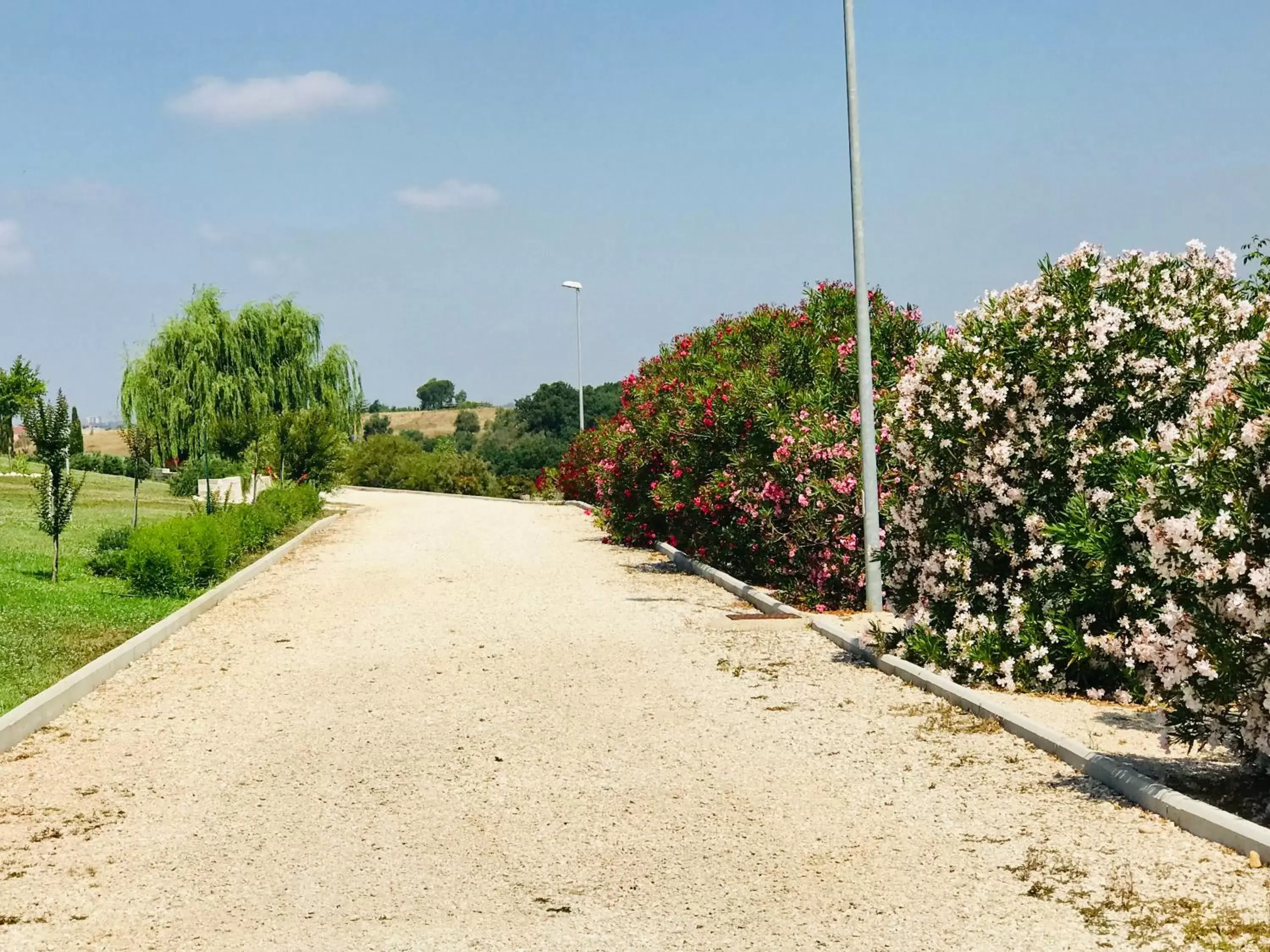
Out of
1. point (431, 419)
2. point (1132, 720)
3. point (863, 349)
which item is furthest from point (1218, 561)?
point (431, 419)

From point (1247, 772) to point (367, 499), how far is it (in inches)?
1647

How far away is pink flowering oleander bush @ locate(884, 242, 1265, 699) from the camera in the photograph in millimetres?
9898

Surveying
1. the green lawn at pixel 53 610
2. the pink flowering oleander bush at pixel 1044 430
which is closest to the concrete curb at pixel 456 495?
the green lawn at pixel 53 610

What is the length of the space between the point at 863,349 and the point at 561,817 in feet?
27.6

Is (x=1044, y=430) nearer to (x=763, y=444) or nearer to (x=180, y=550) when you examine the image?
(x=763, y=444)

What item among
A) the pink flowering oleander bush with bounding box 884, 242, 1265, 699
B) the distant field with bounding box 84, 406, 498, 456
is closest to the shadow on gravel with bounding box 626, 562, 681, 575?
the pink flowering oleander bush with bounding box 884, 242, 1265, 699

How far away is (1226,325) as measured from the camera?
989cm

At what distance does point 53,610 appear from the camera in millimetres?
14930

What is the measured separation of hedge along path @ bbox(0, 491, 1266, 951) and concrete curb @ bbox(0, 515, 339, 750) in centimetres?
16

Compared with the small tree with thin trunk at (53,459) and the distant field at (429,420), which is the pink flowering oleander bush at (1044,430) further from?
the distant field at (429,420)

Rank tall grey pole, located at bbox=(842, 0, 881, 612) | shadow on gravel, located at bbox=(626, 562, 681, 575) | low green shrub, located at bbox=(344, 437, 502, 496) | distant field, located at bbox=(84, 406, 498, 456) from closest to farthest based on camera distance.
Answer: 1. tall grey pole, located at bbox=(842, 0, 881, 612)
2. shadow on gravel, located at bbox=(626, 562, 681, 575)
3. low green shrub, located at bbox=(344, 437, 502, 496)
4. distant field, located at bbox=(84, 406, 498, 456)

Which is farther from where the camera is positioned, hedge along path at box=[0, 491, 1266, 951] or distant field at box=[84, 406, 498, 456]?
distant field at box=[84, 406, 498, 456]

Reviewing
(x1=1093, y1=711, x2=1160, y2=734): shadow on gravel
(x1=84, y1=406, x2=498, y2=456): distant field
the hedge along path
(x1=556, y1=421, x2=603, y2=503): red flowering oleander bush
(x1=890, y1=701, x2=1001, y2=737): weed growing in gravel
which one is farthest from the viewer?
(x1=84, y1=406, x2=498, y2=456): distant field

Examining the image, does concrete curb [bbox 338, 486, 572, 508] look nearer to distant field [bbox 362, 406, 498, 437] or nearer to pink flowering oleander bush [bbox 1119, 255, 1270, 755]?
pink flowering oleander bush [bbox 1119, 255, 1270, 755]
